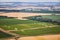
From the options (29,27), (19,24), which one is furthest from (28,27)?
(19,24)

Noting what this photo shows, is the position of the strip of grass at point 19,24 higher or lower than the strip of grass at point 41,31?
higher

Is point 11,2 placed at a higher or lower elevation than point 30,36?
higher

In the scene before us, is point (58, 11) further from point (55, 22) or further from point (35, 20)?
point (35, 20)

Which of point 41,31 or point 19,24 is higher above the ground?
point 19,24

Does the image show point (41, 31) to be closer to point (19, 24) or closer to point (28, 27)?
point (28, 27)

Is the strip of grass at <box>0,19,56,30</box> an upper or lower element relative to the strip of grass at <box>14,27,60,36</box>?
upper

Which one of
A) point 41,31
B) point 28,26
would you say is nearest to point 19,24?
point 28,26

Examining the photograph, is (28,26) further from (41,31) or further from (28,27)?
(41,31)

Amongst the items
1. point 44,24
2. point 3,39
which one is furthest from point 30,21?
point 3,39
